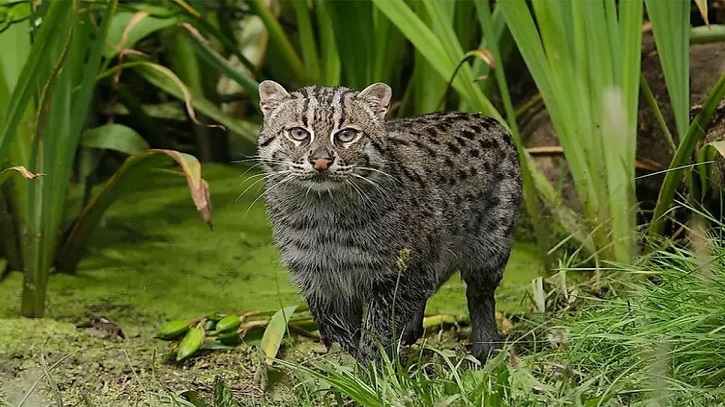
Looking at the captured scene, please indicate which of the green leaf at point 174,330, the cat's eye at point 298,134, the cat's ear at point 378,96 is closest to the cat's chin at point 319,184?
the cat's eye at point 298,134

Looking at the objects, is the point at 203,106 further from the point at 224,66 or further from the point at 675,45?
the point at 675,45

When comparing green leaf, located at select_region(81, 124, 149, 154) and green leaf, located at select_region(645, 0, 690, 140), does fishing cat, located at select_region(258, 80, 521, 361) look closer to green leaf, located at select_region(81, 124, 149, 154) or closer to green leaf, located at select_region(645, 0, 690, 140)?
green leaf, located at select_region(645, 0, 690, 140)

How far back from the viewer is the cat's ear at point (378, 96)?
4.07 meters

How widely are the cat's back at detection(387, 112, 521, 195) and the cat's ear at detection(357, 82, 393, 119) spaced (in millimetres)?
149

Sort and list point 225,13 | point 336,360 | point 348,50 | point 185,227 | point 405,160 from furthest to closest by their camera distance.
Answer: point 225,13 < point 185,227 < point 348,50 < point 405,160 < point 336,360

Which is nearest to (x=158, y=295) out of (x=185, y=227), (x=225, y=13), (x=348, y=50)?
(x=185, y=227)

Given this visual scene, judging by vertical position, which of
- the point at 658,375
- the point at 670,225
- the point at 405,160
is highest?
the point at 405,160

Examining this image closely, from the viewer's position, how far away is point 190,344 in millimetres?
4465

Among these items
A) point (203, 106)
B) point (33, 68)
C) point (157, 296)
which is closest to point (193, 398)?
point (33, 68)

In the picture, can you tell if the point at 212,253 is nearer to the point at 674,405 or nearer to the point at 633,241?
the point at 633,241

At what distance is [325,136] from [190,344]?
3.41 ft

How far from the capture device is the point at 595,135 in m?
4.89

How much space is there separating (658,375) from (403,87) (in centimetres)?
343

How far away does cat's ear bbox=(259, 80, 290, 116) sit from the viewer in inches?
161
